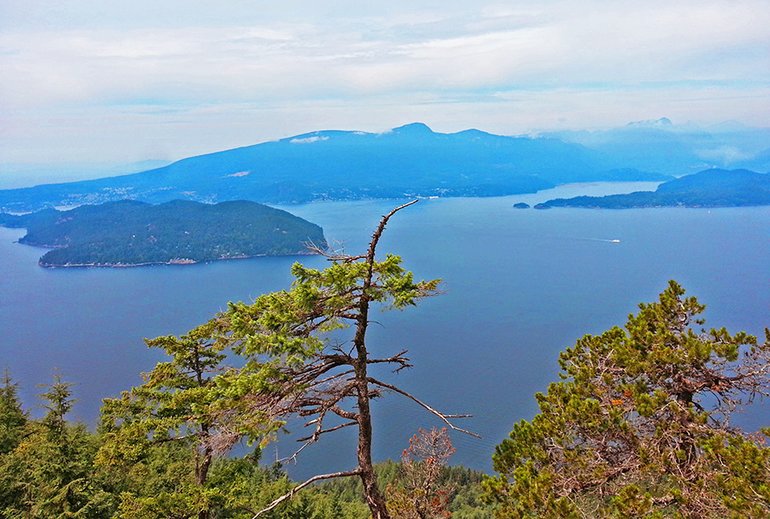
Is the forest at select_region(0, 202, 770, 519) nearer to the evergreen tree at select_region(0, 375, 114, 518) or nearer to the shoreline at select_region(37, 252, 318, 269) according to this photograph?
the evergreen tree at select_region(0, 375, 114, 518)

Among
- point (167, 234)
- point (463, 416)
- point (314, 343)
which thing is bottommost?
point (167, 234)

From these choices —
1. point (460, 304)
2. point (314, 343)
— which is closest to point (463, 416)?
point (314, 343)

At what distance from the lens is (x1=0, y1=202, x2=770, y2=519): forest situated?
4898mm

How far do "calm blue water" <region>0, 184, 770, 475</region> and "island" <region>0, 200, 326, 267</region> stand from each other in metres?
6.19

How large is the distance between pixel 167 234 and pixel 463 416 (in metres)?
123

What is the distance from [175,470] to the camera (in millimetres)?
8836

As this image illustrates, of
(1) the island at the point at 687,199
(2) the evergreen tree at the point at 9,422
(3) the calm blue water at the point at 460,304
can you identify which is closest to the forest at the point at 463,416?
(2) the evergreen tree at the point at 9,422

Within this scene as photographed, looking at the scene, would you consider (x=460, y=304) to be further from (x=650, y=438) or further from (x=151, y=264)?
(x=151, y=264)

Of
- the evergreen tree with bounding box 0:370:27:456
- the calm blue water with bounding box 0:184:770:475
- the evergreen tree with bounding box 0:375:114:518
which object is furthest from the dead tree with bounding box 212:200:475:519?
the evergreen tree with bounding box 0:370:27:456

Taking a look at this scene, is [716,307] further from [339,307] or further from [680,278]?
[339,307]

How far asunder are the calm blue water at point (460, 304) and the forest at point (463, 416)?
5500mm

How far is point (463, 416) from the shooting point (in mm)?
5719

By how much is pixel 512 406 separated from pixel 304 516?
78.0 feet

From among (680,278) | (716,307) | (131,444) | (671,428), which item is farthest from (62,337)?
(680,278)
